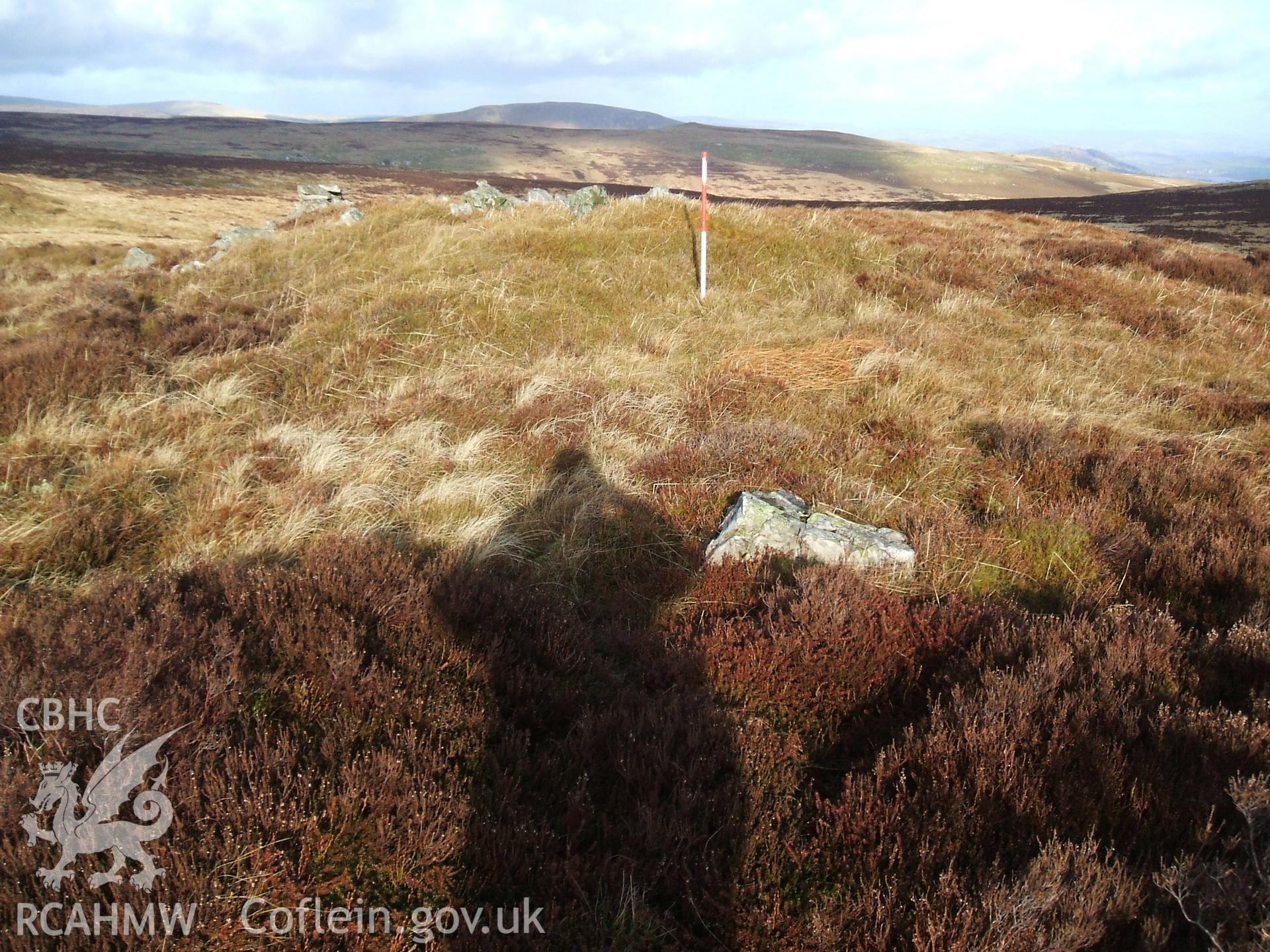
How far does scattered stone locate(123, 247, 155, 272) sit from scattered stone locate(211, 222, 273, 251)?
177cm

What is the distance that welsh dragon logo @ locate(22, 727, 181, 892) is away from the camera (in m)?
1.79

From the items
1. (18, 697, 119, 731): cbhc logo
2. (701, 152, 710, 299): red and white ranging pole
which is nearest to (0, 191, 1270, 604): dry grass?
(701, 152, 710, 299): red and white ranging pole

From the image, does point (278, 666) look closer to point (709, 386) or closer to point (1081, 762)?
point (1081, 762)

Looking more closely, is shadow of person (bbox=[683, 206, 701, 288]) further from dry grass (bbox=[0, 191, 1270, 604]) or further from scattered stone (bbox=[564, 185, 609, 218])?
scattered stone (bbox=[564, 185, 609, 218])

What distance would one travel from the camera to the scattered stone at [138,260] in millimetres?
16689

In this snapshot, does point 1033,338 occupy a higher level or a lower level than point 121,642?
higher

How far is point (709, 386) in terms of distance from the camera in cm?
674

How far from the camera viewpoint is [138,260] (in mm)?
17906

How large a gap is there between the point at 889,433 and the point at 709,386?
1.87 metres

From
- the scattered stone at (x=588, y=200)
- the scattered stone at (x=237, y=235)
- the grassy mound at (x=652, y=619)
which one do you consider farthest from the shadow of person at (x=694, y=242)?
the scattered stone at (x=237, y=235)

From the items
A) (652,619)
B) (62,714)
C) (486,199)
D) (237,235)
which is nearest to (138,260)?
(237,235)

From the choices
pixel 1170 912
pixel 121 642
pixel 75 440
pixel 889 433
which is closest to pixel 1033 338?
pixel 889 433

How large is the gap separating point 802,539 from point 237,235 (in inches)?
715

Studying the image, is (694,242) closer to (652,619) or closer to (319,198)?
(652,619)
